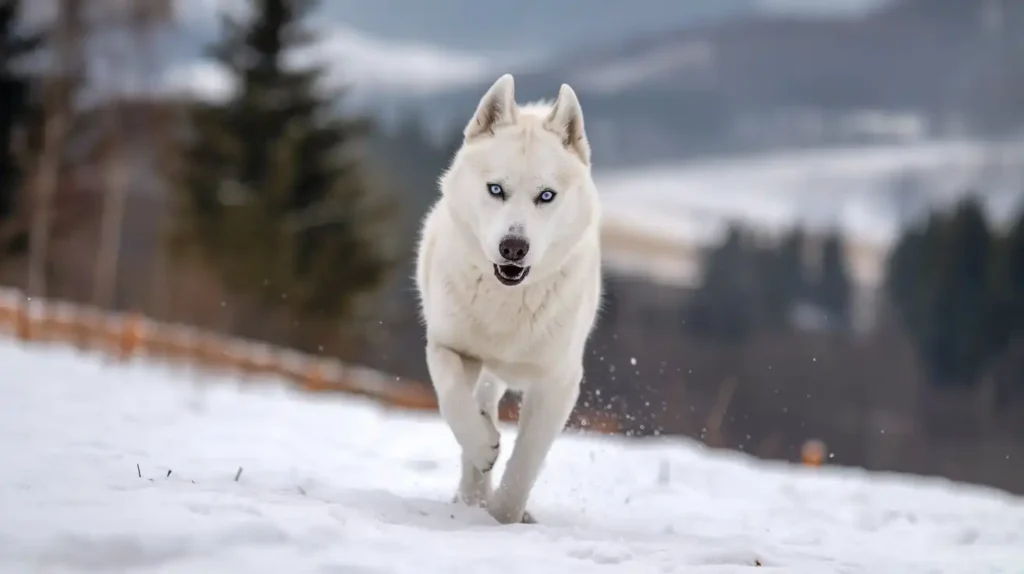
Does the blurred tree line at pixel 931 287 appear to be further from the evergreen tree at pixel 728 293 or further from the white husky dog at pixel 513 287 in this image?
the white husky dog at pixel 513 287

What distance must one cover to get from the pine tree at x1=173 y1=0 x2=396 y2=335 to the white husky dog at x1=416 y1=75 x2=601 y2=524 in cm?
1448

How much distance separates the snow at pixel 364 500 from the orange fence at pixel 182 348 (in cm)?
166

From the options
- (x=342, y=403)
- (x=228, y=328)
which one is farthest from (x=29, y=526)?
(x=228, y=328)

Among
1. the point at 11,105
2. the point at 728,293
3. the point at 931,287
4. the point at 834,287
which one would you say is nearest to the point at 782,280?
the point at 834,287

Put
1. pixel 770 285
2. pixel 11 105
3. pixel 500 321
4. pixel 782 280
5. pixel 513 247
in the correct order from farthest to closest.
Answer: pixel 782 280 → pixel 770 285 → pixel 11 105 → pixel 500 321 → pixel 513 247

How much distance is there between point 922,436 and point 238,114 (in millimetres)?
18688

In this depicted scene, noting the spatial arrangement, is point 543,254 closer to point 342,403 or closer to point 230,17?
point 342,403

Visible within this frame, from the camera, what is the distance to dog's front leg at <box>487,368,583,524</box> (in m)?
4.10

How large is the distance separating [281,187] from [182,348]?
755cm

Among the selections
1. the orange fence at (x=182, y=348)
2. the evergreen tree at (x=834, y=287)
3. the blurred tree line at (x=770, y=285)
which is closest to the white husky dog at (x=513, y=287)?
the orange fence at (x=182, y=348)

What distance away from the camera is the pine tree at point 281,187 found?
60.5 ft

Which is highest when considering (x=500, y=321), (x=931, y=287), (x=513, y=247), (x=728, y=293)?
(x=513, y=247)

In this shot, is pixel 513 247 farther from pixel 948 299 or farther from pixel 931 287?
pixel 948 299

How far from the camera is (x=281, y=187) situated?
18.5 metres
